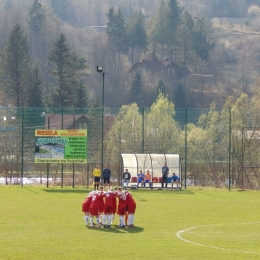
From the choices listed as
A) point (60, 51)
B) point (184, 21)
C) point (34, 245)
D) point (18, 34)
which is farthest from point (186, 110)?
point (184, 21)

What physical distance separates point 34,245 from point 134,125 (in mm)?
26919

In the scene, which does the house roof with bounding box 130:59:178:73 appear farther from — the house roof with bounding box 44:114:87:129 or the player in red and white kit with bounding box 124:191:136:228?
the player in red and white kit with bounding box 124:191:136:228

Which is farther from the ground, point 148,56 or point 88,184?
point 148,56

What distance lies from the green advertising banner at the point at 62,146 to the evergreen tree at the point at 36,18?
356 ft

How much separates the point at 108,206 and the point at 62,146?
1780cm

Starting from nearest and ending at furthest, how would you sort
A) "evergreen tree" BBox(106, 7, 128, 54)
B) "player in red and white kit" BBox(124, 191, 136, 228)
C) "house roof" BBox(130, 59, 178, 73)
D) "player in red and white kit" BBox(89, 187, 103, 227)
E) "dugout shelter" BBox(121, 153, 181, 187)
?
1. "player in red and white kit" BBox(89, 187, 103, 227)
2. "player in red and white kit" BBox(124, 191, 136, 228)
3. "dugout shelter" BBox(121, 153, 181, 187)
4. "evergreen tree" BBox(106, 7, 128, 54)
5. "house roof" BBox(130, 59, 178, 73)

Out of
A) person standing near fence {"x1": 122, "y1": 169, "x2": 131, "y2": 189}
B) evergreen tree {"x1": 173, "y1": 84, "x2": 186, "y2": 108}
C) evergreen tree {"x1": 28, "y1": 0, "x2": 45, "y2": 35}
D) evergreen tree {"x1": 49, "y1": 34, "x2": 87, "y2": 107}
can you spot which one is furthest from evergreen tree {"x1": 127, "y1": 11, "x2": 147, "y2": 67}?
person standing near fence {"x1": 122, "y1": 169, "x2": 131, "y2": 189}

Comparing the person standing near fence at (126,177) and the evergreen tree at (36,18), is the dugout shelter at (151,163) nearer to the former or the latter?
the person standing near fence at (126,177)

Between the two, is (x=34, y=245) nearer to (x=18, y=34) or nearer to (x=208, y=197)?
(x=208, y=197)

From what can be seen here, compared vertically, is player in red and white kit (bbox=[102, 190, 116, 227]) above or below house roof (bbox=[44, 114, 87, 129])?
below

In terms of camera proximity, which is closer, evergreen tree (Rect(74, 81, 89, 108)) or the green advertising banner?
the green advertising banner

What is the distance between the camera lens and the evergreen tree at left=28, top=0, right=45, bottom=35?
482 feet

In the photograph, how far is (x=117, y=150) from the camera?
146 ft

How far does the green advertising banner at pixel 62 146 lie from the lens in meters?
40.8
